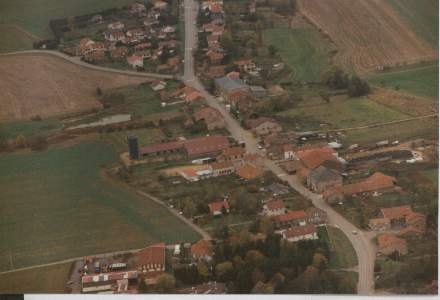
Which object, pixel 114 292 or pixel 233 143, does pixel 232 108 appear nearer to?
pixel 233 143

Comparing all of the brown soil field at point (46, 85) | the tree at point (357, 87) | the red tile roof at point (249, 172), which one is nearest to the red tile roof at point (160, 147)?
the red tile roof at point (249, 172)

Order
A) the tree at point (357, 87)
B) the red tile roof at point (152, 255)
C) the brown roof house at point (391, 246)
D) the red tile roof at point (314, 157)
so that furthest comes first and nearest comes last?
the tree at point (357, 87) < the red tile roof at point (314, 157) < the red tile roof at point (152, 255) < the brown roof house at point (391, 246)

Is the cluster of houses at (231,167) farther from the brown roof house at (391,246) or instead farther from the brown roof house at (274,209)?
the brown roof house at (391,246)

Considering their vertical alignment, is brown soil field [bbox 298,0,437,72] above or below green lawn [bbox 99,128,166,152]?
above

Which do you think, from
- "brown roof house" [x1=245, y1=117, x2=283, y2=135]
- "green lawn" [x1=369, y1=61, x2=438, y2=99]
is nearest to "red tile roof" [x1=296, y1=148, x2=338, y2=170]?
"brown roof house" [x1=245, y1=117, x2=283, y2=135]

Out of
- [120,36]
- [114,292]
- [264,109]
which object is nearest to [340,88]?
[264,109]

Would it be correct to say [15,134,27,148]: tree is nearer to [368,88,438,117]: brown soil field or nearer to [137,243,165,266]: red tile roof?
[137,243,165,266]: red tile roof
